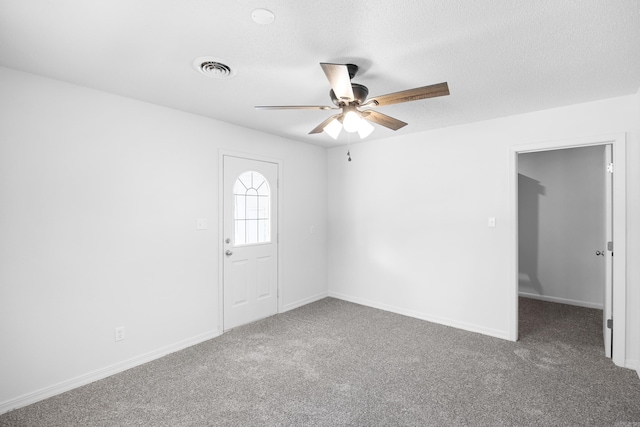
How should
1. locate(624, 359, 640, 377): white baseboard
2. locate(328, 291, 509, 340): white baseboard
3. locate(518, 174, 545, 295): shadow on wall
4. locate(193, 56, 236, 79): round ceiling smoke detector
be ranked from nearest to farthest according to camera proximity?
locate(193, 56, 236, 79): round ceiling smoke detector < locate(624, 359, 640, 377): white baseboard < locate(328, 291, 509, 340): white baseboard < locate(518, 174, 545, 295): shadow on wall

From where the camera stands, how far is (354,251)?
4.51m

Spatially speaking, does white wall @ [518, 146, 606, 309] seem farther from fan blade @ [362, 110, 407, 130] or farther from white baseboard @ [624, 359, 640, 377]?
fan blade @ [362, 110, 407, 130]

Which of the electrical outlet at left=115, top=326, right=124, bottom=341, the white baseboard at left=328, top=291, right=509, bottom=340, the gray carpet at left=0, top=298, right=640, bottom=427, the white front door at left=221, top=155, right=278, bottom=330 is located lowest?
the gray carpet at left=0, top=298, right=640, bottom=427

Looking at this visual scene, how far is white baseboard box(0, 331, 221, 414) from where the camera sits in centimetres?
216

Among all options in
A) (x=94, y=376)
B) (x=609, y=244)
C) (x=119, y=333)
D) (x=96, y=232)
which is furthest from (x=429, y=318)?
(x=96, y=232)

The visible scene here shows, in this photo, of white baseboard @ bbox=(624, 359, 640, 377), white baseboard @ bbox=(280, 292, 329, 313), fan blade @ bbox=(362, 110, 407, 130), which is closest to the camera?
fan blade @ bbox=(362, 110, 407, 130)

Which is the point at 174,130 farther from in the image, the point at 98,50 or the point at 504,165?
the point at 504,165

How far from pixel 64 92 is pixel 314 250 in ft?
10.6

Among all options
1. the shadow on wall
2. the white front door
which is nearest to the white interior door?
the shadow on wall

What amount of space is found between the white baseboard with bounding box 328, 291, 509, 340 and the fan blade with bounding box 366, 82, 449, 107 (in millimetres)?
2653

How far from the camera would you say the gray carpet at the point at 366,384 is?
204 cm

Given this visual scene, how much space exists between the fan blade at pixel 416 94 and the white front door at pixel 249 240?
206 centimetres

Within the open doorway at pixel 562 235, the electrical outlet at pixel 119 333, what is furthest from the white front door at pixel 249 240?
the open doorway at pixel 562 235

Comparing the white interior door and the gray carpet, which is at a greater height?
the white interior door
